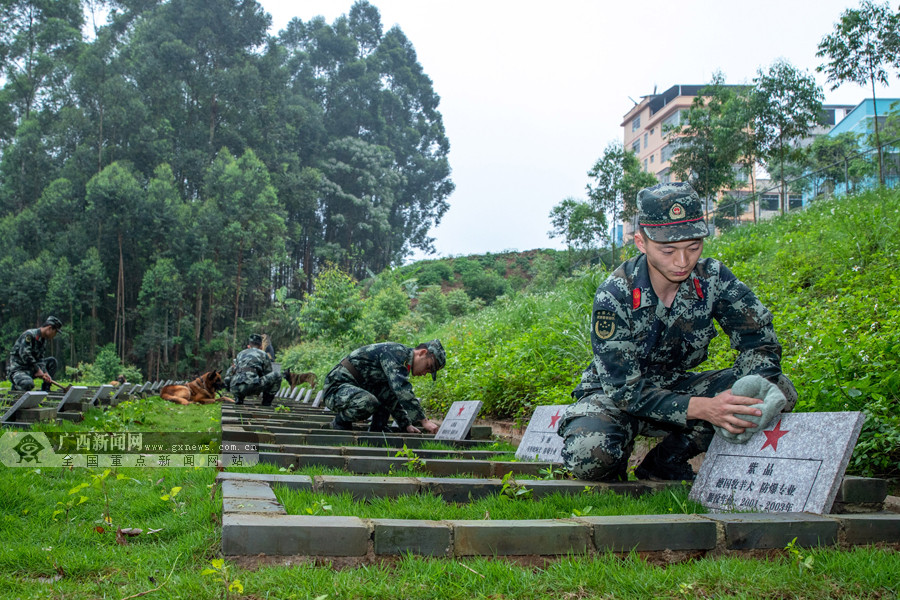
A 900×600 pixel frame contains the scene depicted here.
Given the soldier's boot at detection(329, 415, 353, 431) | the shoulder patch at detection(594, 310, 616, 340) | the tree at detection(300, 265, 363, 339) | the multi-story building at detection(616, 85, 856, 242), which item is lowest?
the soldier's boot at detection(329, 415, 353, 431)

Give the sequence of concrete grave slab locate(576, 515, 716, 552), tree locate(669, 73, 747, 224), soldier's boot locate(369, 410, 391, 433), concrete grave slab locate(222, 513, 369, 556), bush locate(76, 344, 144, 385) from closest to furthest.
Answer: concrete grave slab locate(222, 513, 369, 556), concrete grave slab locate(576, 515, 716, 552), soldier's boot locate(369, 410, 391, 433), tree locate(669, 73, 747, 224), bush locate(76, 344, 144, 385)

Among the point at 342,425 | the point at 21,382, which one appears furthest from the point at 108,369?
A: the point at 342,425

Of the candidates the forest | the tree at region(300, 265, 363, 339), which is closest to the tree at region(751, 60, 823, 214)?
the tree at region(300, 265, 363, 339)

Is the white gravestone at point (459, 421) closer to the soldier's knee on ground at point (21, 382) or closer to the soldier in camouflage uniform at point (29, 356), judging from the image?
the soldier in camouflage uniform at point (29, 356)

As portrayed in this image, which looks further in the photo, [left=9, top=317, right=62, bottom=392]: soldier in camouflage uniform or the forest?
the forest

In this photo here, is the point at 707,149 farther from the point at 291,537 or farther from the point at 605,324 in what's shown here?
the point at 291,537

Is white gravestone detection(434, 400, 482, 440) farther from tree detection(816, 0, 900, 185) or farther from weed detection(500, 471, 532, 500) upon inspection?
tree detection(816, 0, 900, 185)

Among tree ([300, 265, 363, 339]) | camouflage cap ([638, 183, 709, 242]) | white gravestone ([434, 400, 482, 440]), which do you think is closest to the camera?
camouflage cap ([638, 183, 709, 242])

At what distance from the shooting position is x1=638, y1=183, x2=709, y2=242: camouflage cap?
132 inches

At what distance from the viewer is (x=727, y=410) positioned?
306cm

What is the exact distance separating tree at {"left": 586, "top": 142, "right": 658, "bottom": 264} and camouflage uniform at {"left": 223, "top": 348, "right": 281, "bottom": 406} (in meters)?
15.2

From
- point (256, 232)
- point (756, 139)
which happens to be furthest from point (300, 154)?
point (756, 139)

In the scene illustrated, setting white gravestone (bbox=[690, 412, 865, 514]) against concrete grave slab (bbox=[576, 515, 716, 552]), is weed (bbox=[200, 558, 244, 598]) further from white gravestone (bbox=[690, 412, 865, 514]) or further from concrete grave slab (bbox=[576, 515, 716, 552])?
white gravestone (bbox=[690, 412, 865, 514])

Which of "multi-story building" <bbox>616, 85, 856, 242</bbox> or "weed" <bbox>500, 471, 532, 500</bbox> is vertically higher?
"multi-story building" <bbox>616, 85, 856, 242</bbox>
